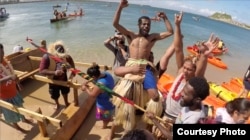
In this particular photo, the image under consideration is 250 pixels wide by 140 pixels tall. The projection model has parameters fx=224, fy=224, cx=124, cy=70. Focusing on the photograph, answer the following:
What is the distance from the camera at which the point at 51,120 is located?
3361 mm

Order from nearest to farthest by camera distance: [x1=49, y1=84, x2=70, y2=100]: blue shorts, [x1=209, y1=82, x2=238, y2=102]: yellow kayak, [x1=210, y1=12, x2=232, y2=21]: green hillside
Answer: [x1=49, y1=84, x2=70, y2=100]: blue shorts
[x1=209, y1=82, x2=238, y2=102]: yellow kayak
[x1=210, y1=12, x2=232, y2=21]: green hillside

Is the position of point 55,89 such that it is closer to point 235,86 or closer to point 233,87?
point 233,87

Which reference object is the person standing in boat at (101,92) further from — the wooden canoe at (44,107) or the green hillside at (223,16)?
the green hillside at (223,16)

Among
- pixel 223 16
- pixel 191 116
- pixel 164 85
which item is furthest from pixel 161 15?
pixel 223 16

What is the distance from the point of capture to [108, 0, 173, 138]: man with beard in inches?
136

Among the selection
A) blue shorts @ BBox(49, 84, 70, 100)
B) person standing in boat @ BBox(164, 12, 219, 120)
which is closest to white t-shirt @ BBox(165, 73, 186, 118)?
person standing in boat @ BBox(164, 12, 219, 120)

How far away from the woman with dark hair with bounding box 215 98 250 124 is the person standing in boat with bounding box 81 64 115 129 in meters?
1.85

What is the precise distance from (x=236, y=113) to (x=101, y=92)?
216cm

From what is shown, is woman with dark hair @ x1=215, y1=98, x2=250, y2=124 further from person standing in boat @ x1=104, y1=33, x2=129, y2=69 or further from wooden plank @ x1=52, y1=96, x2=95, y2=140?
wooden plank @ x1=52, y1=96, x2=95, y2=140

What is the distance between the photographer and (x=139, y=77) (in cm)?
346

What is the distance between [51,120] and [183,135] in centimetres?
205

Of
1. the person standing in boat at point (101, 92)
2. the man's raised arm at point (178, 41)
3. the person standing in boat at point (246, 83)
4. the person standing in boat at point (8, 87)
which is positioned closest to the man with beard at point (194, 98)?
the man's raised arm at point (178, 41)

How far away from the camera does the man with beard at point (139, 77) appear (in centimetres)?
346

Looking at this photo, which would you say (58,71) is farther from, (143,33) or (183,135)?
(183,135)
